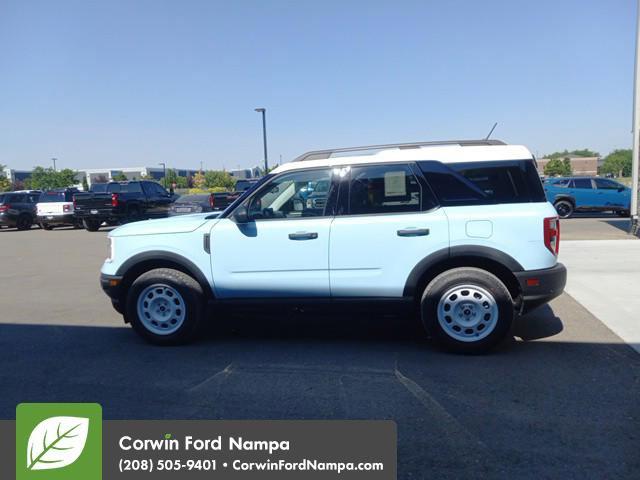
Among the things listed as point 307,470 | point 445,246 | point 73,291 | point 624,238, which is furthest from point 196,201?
point 307,470

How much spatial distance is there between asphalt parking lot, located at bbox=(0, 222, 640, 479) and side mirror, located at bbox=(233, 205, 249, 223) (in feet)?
3.34

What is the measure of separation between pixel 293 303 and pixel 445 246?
1568mm

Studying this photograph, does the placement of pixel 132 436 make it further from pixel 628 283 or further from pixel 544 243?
pixel 628 283

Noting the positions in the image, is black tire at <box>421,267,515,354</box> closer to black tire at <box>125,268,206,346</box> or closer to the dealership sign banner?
the dealership sign banner

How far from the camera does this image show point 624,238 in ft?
42.2

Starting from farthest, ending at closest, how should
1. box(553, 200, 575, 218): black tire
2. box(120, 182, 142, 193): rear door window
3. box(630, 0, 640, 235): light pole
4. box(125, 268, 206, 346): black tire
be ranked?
box(120, 182, 142, 193): rear door window
box(553, 200, 575, 218): black tire
box(630, 0, 640, 235): light pole
box(125, 268, 206, 346): black tire

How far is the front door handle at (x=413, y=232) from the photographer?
4707mm

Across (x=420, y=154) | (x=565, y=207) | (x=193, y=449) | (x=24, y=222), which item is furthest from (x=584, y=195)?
(x=24, y=222)

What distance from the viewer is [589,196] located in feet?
64.1

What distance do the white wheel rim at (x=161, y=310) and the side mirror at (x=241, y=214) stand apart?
1034 millimetres

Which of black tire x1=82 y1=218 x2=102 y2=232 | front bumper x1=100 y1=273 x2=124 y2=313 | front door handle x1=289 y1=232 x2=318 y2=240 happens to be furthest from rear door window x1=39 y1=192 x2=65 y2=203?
front door handle x1=289 y1=232 x2=318 y2=240

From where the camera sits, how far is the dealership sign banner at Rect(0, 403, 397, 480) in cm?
291

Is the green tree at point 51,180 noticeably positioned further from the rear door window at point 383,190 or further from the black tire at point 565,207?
the rear door window at point 383,190

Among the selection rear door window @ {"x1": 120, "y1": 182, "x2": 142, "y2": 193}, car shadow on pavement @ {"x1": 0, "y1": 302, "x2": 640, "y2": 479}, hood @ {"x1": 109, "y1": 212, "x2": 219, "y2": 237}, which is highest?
rear door window @ {"x1": 120, "y1": 182, "x2": 142, "y2": 193}
